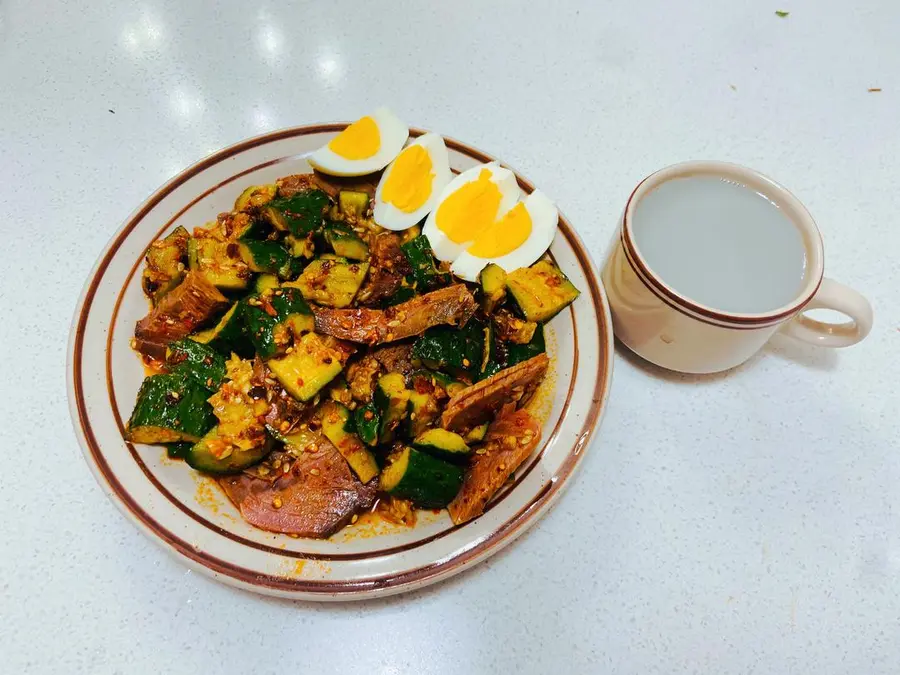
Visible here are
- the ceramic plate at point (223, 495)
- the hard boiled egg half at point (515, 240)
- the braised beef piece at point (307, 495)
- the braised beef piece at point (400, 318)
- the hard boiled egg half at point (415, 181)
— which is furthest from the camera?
the hard boiled egg half at point (415, 181)

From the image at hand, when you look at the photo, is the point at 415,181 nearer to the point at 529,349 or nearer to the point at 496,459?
the point at 529,349

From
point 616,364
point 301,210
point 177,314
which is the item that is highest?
point 301,210

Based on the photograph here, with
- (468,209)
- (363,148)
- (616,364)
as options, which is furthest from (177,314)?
(616,364)

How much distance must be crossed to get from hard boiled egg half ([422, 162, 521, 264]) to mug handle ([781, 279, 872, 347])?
2.73 ft

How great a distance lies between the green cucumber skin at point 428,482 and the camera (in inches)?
55.2

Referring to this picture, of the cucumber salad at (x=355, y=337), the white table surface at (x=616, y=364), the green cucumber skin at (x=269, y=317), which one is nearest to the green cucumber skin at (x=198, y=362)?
the cucumber salad at (x=355, y=337)

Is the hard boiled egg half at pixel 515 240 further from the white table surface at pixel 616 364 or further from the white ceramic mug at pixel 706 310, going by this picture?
the white table surface at pixel 616 364

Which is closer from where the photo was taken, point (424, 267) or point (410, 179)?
point (424, 267)

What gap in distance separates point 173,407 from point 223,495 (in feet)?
0.83

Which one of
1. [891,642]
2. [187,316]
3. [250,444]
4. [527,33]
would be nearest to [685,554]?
[891,642]

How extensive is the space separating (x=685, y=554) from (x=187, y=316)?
4.89 feet

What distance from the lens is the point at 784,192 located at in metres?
1.60

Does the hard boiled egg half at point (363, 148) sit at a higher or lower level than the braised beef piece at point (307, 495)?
higher

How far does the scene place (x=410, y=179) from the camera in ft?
5.91
